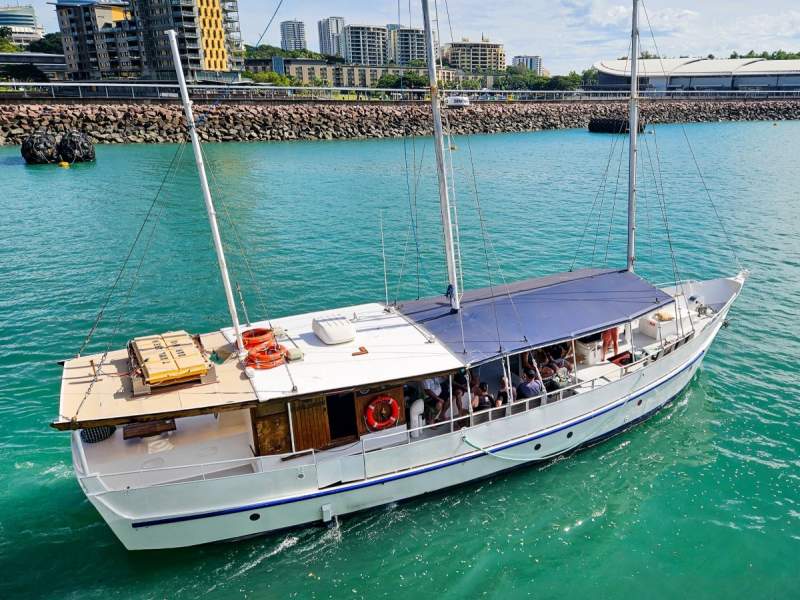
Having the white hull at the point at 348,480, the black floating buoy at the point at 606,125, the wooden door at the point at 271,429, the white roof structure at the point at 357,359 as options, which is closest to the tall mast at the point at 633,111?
the white hull at the point at 348,480

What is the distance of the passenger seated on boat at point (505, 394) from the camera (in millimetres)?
14227

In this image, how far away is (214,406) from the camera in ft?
37.5

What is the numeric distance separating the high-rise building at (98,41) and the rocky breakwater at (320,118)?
216 ft

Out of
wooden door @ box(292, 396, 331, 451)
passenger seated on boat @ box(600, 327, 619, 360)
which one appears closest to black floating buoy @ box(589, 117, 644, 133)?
passenger seated on boat @ box(600, 327, 619, 360)

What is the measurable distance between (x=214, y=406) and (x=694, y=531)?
440 inches

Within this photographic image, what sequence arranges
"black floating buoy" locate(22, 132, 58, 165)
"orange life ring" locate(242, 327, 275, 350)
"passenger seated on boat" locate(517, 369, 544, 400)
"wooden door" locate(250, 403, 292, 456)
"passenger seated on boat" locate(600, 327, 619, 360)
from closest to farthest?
1. "wooden door" locate(250, 403, 292, 456)
2. "orange life ring" locate(242, 327, 275, 350)
3. "passenger seated on boat" locate(517, 369, 544, 400)
4. "passenger seated on boat" locate(600, 327, 619, 360)
5. "black floating buoy" locate(22, 132, 58, 165)

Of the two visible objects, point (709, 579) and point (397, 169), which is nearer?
point (709, 579)

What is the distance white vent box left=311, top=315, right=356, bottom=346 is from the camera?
13938 mm

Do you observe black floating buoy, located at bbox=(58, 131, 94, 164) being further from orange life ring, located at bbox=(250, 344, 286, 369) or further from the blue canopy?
orange life ring, located at bbox=(250, 344, 286, 369)

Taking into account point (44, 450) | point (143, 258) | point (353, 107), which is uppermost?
point (353, 107)

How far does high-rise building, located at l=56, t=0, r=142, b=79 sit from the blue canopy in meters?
155

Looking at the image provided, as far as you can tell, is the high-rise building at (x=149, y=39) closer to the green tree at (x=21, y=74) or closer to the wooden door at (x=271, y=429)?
the green tree at (x=21, y=74)

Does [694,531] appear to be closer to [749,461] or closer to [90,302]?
[749,461]

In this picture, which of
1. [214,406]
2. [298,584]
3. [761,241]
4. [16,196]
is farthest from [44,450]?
[16,196]
